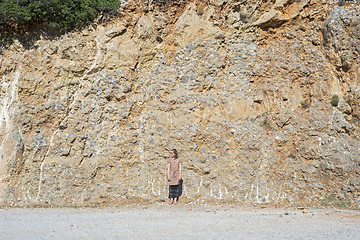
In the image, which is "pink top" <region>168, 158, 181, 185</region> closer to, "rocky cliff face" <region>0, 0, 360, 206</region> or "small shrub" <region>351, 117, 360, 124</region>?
"rocky cliff face" <region>0, 0, 360, 206</region>

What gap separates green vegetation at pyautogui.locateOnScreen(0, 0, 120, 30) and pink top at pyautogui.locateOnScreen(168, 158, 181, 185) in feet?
19.2

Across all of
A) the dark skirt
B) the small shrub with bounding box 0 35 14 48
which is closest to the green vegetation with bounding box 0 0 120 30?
the small shrub with bounding box 0 35 14 48

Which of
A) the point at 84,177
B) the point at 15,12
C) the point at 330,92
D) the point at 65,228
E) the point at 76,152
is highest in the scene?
the point at 15,12

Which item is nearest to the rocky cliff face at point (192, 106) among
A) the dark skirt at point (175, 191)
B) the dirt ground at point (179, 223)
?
the dark skirt at point (175, 191)

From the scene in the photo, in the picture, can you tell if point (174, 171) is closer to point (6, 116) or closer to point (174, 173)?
point (174, 173)

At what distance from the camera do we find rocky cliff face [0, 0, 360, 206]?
937cm

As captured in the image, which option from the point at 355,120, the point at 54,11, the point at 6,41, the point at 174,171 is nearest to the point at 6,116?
the point at 6,41

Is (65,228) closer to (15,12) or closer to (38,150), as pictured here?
(38,150)

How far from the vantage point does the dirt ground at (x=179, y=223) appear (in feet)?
19.2

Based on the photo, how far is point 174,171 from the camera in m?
9.06

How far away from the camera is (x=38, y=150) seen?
9836mm

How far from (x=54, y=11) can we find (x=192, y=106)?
5652mm

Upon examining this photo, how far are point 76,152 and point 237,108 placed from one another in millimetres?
5206

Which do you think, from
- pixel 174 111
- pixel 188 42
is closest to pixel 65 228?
pixel 174 111
